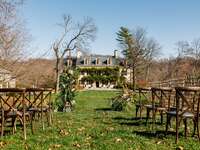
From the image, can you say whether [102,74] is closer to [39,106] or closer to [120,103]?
[120,103]

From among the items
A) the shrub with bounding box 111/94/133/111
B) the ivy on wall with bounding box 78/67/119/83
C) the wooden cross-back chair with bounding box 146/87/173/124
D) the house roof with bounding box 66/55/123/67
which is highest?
the house roof with bounding box 66/55/123/67

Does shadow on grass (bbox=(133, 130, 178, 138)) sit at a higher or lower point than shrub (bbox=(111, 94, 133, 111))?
lower

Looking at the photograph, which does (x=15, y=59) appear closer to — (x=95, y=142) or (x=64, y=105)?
(x=64, y=105)

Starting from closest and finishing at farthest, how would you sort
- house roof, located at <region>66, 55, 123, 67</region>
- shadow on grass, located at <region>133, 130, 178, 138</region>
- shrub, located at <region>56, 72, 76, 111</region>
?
shadow on grass, located at <region>133, 130, 178, 138</region> < shrub, located at <region>56, 72, 76, 111</region> < house roof, located at <region>66, 55, 123, 67</region>

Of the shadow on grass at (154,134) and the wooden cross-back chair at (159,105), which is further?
the wooden cross-back chair at (159,105)

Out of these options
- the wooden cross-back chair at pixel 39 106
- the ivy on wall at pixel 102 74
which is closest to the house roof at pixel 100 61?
the ivy on wall at pixel 102 74

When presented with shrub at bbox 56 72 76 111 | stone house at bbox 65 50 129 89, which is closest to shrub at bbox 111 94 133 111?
Answer: shrub at bbox 56 72 76 111

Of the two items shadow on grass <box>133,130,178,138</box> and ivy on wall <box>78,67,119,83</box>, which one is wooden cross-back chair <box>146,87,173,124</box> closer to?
shadow on grass <box>133,130,178,138</box>

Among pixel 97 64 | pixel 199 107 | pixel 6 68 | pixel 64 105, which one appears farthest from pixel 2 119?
pixel 97 64

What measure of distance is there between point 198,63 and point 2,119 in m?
68.7

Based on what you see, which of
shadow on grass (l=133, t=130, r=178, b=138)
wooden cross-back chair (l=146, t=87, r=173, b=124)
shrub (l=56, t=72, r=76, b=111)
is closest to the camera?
shadow on grass (l=133, t=130, r=178, b=138)

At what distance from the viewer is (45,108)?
1159 cm

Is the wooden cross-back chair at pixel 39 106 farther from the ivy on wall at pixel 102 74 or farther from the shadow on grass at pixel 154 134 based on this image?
the ivy on wall at pixel 102 74

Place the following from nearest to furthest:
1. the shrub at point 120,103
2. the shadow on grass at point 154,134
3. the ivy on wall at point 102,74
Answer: the shadow on grass at point 154,134, the shrub at point 120,103, the ivy on wall at point 102,74
